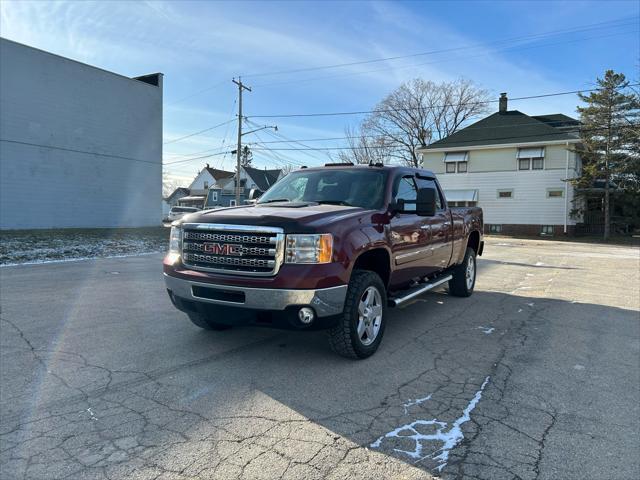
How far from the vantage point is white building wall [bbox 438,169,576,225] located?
101 feet

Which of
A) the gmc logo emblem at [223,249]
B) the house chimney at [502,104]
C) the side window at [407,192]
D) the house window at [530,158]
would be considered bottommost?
the gmc logo emblem at [223,249]

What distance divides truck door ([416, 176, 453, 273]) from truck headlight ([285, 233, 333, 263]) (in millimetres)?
2284

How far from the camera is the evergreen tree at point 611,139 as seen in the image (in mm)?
27969

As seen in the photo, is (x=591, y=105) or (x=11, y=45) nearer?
(x=11, y=45)

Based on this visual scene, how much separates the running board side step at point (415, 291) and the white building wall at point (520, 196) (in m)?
27.5

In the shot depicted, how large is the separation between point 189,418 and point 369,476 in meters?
1.38

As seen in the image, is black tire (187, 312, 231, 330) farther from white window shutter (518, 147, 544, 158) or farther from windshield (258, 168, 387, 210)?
white window shutter (518, 147, 544, 158)

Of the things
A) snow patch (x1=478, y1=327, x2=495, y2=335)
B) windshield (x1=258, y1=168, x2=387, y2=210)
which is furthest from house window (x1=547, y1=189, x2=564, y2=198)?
A: windshield (x1=258, y1=168, x2=387, y2=210)

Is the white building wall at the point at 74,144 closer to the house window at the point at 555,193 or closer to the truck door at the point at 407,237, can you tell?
the truck door at the point at 407,237

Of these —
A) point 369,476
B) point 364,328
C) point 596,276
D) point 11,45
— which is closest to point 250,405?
point 369,476

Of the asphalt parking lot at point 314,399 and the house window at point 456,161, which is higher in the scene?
the house window at point 456,161

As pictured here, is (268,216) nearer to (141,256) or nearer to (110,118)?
(141,256)

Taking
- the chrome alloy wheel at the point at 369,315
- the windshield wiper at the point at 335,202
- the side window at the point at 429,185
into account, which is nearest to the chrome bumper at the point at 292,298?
the chrome alloy wheel at the point at 369,315

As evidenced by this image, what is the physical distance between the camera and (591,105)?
29.3 m
